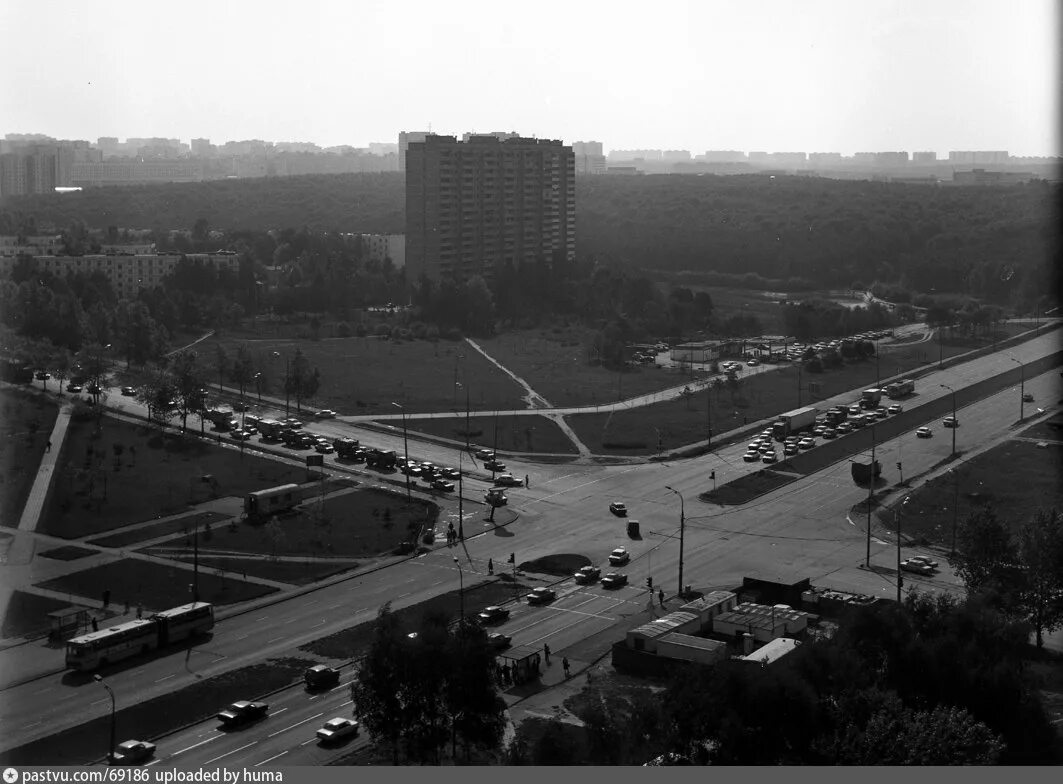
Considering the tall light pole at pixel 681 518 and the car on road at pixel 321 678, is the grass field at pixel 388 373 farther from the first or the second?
the car on road at pixel 321 678

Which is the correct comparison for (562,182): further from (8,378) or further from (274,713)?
(274,713)

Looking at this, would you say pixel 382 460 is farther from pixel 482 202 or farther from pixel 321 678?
pixel 482 202

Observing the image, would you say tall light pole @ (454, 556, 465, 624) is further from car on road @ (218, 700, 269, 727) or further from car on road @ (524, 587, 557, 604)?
car on road @ (218, 700, 269, 727)

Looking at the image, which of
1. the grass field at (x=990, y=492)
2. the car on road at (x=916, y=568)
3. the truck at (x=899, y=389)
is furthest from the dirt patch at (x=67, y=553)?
the truck at (x=899, y=389)

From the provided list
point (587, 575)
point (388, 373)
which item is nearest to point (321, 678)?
point (587, 575)

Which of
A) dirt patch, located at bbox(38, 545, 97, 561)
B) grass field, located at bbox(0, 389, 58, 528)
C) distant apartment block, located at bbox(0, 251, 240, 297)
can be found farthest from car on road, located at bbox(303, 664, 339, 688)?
distant apartment block, located at bbox(0, 251, 240, 297)

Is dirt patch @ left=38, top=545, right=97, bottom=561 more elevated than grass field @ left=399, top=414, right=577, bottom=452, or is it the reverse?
grass field @ left=399, top=414, right=577, bottom=452
